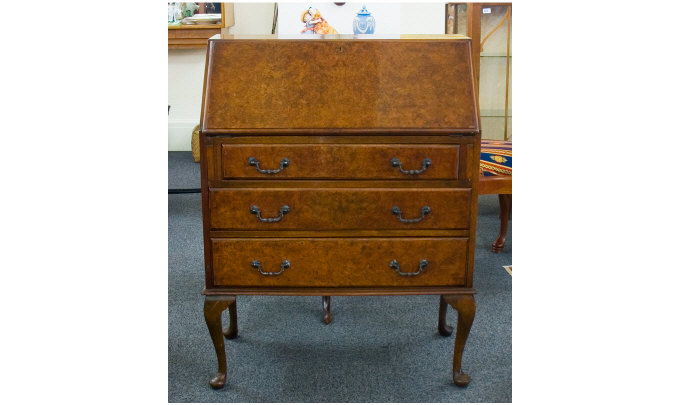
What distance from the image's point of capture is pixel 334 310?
2.95 metres

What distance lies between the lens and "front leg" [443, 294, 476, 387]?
2.21 m

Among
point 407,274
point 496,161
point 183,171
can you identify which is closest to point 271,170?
point 407,274

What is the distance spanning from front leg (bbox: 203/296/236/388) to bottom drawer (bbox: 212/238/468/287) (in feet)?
0.19

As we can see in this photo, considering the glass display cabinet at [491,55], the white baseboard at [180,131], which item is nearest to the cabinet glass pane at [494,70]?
the glass display cabinet at [491,55]

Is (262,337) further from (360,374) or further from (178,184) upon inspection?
(178,184)

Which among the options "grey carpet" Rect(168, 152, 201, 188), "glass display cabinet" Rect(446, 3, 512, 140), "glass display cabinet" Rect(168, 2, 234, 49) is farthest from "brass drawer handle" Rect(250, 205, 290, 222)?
"glass display cabinet" Rect(168, 2, 234, 49)

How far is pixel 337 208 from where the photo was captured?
2098mm

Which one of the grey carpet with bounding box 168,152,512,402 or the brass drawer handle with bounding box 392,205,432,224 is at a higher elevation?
the brass drawer handle with bounding box 392,205,432,224

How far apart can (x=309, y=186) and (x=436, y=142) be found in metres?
0.40

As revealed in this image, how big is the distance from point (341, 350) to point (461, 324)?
525 millimetres

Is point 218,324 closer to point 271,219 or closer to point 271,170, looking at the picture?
point 271,219

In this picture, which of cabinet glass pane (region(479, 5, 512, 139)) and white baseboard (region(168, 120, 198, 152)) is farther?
white baseboard (region(168, 120, 198, 152))

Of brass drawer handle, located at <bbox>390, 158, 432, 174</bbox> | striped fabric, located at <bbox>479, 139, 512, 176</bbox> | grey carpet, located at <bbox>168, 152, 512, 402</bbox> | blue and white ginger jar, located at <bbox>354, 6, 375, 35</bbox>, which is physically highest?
blue and white ginger jar, located at <bbox>354, 6, 375, 35</bbox>

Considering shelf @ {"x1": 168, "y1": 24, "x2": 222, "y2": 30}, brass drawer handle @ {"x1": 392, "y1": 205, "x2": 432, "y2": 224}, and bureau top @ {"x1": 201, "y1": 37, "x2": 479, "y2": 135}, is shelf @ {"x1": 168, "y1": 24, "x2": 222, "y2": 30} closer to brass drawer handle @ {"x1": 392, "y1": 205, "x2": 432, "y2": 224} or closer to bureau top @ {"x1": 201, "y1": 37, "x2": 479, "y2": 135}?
bureau top @ {"x1": 201, "y1": 37, "x2": 479, "y2": 135}
